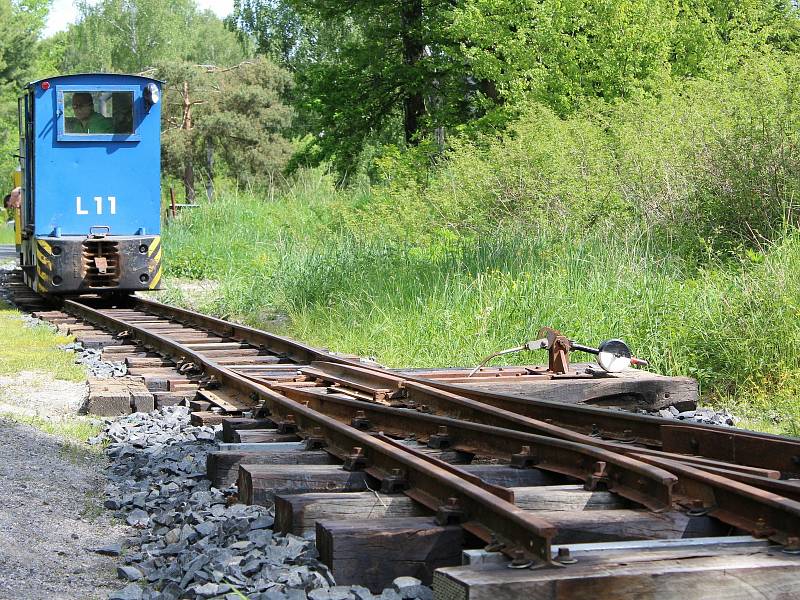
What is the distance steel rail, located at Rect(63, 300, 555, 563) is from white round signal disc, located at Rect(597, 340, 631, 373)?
2.39m

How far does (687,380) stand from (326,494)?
368cm

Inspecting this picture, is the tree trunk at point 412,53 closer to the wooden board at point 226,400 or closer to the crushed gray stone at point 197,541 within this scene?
the wooden board at point 226,400

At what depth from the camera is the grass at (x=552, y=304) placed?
787 cm

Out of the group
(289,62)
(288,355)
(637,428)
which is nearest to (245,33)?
(289,62)

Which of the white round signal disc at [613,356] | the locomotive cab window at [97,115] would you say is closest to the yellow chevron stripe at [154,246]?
the locomotive cab window at [97,115]

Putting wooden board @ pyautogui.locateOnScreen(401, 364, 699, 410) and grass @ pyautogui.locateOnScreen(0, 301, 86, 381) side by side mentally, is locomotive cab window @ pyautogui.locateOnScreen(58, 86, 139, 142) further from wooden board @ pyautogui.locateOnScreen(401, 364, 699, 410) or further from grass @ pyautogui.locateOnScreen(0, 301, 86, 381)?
wooden board @ pyautogui.locateOnScreen(401, 364, 699, 410)

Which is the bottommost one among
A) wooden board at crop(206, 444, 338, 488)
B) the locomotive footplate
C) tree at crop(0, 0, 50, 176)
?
wooden board at crop(206, 444, 338, 488)

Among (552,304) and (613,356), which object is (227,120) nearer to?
(552,304)

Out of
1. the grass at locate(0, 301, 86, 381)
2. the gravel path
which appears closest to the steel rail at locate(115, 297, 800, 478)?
the gravel path

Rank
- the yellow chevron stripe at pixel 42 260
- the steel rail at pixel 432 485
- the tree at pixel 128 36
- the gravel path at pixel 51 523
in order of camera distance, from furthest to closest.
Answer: the tree at pixel 128 36 → the yellow chevron stripe at pixel 42 260 → the gravel path at pixel 51 523 → the steel rail at pixel 432 485

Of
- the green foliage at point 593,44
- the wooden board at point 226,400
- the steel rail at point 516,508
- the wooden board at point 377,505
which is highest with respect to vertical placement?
the green foliage at point 593,44

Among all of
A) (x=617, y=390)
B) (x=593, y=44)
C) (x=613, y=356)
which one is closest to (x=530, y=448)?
(x=617, y=390)

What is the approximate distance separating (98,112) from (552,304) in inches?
324

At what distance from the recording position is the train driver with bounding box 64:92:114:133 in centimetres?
1452
